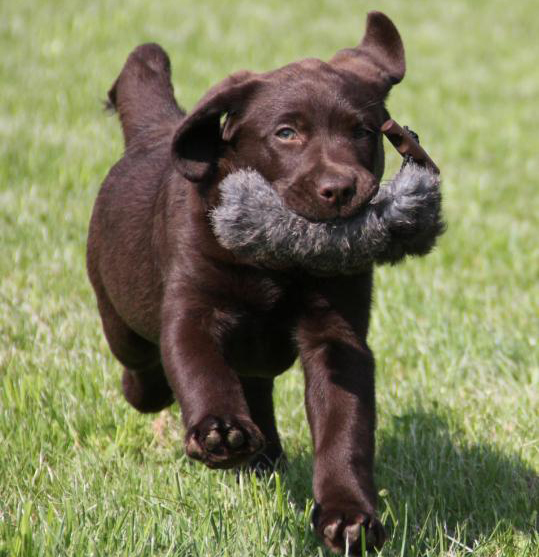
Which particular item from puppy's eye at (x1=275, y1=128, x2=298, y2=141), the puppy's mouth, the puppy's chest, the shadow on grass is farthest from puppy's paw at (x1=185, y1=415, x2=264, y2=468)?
puppy's eye at (x1=275, y1=128, x2=298, y2=141)

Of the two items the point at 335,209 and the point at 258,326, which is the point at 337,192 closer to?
the point at 335,209

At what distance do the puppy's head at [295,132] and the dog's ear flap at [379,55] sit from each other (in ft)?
0.22

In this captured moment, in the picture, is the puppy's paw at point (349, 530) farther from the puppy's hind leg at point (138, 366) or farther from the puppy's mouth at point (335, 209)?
the puppy's hind leg at point (138, 366)

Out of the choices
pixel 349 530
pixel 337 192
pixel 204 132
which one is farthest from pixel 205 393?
pixel 204 132

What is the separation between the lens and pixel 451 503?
388cm

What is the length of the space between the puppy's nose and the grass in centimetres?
98

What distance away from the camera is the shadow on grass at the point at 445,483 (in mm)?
3725

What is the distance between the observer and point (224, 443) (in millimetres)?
2977

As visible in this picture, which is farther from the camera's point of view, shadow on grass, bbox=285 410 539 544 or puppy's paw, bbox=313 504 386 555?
shadow on grass, bbox=285 410 539 544

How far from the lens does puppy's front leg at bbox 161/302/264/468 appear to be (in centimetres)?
297

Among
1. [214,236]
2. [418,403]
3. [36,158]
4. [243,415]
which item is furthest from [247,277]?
[36,158]

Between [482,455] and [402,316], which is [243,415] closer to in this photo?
[482,455]

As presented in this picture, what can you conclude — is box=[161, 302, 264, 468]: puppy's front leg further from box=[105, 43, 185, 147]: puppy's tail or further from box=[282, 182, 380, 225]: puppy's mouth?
box=[105, 43, 185, 147]: puppy's tail

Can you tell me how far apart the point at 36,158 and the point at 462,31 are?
366 inches
